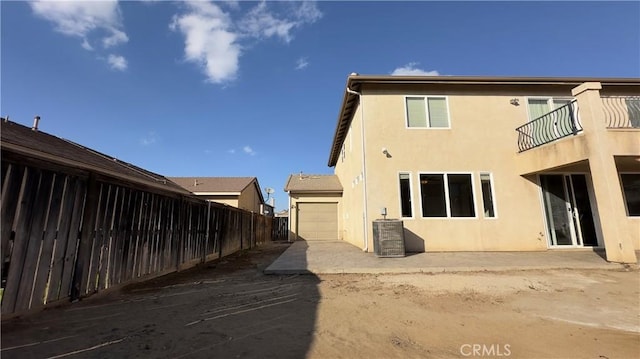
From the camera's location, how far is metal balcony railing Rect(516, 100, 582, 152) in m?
9.00

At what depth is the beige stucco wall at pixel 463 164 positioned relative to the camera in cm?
945

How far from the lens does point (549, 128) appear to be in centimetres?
979

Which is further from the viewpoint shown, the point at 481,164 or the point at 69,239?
the point at 481,164

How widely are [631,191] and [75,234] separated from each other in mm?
15445

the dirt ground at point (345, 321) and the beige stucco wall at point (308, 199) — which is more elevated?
the beige stucco wall at point (308, 199)

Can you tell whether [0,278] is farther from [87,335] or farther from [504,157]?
[504,157]

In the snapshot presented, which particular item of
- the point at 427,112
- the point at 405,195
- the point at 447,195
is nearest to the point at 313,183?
the point at 405,195

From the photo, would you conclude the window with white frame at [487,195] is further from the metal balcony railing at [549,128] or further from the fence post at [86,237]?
the fence post at [86,237]

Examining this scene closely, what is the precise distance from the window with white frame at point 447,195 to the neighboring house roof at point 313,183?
8.24 metres

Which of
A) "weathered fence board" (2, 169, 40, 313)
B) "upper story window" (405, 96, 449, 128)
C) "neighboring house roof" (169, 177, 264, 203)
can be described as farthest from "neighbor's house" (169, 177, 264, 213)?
"weathered fence board" (2, 169, 40, 313)

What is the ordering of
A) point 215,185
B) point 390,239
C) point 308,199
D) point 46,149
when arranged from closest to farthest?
point 46,149 → point 390,239 → point 308,199 → point 215,185

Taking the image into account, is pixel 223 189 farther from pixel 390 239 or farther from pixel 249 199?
pixel 390 239

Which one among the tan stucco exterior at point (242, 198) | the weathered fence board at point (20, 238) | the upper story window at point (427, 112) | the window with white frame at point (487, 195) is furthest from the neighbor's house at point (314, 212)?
the weathered fence board at point (20, 238)

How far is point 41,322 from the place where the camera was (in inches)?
121
